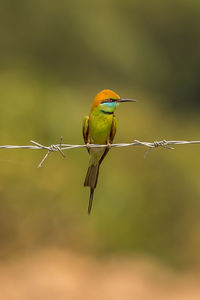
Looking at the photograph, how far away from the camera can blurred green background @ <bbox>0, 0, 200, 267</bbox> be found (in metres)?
6.50

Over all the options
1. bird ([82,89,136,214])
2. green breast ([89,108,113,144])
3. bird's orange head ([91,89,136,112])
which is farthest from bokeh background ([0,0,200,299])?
bird's orange head ([91,89,136,112])

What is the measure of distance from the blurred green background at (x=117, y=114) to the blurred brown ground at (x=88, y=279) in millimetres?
139

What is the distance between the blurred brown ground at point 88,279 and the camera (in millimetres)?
5949

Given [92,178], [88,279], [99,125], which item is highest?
[99,125]

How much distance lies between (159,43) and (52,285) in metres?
8.63

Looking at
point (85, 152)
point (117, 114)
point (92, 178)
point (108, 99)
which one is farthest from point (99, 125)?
point (117, 114)

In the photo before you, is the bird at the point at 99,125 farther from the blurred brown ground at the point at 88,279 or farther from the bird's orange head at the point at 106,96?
the blurred brown ground at the point at 88,279

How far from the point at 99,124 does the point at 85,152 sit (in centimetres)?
300

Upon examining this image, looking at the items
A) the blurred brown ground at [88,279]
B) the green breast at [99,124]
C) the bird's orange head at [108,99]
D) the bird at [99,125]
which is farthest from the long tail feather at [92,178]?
the blurred brown ground at [88,279]

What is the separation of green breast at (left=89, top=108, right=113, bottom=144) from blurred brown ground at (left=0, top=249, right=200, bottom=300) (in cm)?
237

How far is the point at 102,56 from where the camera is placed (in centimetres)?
1255

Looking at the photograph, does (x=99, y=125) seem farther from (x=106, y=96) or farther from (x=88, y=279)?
(x=88, y=279)

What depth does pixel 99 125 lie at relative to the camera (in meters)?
3.87

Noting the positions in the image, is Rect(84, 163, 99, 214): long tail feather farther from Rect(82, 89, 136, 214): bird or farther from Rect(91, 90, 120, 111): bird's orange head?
Rect(91, 90, 120, 111): bird's orange head
